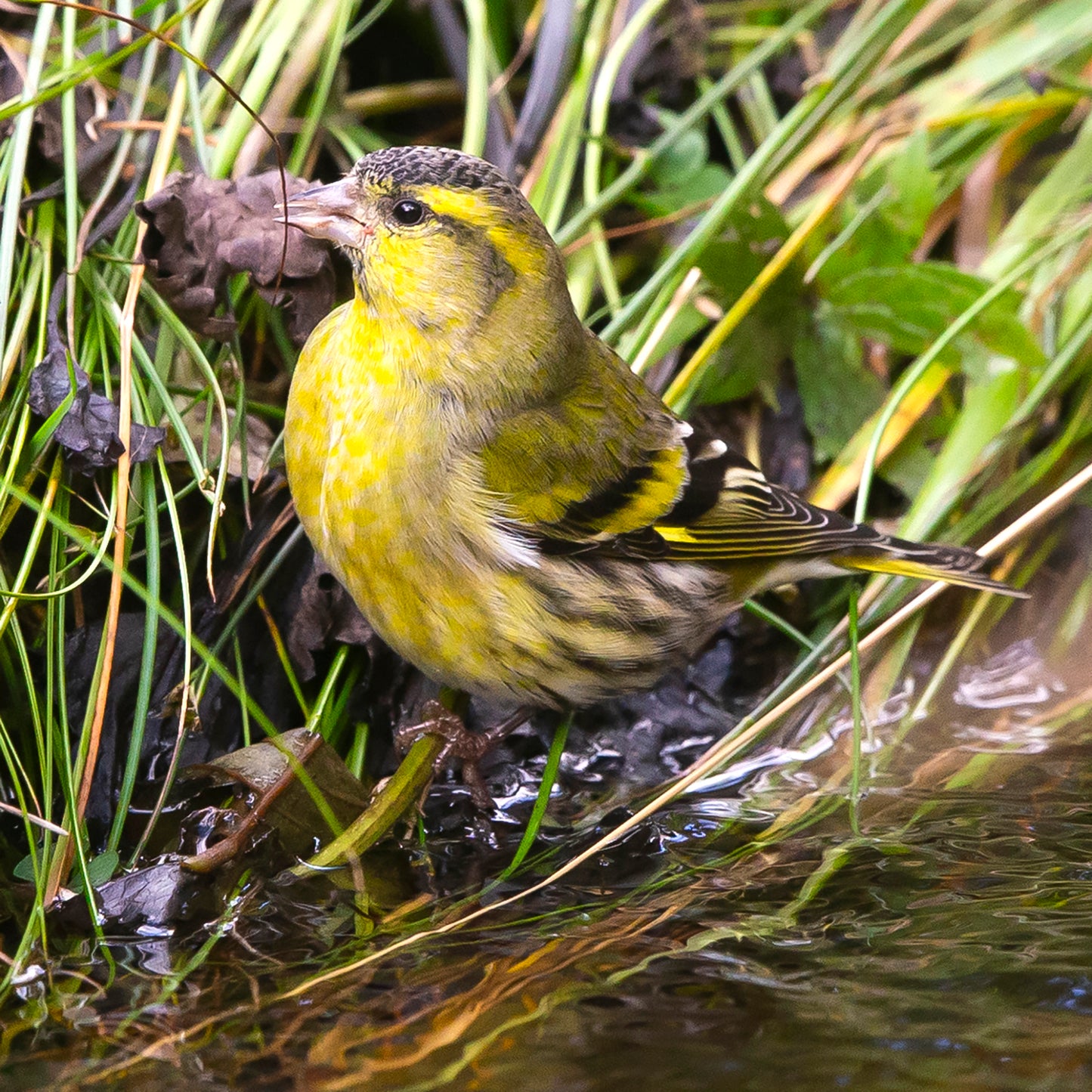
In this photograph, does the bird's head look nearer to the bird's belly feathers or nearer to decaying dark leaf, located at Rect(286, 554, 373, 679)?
the bird's belly feathers

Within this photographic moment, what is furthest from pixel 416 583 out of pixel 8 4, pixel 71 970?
pixel 8 4

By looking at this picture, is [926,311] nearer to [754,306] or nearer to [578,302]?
[754,306]

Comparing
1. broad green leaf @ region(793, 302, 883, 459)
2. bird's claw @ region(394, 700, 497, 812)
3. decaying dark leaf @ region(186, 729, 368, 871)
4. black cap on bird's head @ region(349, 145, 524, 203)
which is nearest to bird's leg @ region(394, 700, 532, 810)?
bird's claw @ region(394, 700, 497, 812)

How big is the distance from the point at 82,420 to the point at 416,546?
2.36ft

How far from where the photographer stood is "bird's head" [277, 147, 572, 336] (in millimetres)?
2689

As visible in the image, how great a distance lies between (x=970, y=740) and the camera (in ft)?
10.6

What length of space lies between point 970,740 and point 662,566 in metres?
0.90

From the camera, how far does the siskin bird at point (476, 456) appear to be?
2.67 metres

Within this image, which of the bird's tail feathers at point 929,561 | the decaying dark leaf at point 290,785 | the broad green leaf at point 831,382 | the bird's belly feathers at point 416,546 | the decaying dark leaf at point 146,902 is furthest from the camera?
the broad green leaf at point 831,382

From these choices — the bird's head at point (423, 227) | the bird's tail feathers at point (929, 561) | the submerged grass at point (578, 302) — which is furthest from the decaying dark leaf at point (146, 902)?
the bird's tail feathers at point (929, 561)

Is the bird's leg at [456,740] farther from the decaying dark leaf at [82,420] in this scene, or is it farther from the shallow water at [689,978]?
the decaying dark leaf at [82,420]

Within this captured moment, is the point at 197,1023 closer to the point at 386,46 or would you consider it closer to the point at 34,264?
the point at 34,264

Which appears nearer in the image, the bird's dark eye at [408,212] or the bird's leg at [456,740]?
the bird's dark eye at [408,212]

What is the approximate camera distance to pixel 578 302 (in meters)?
3.72
